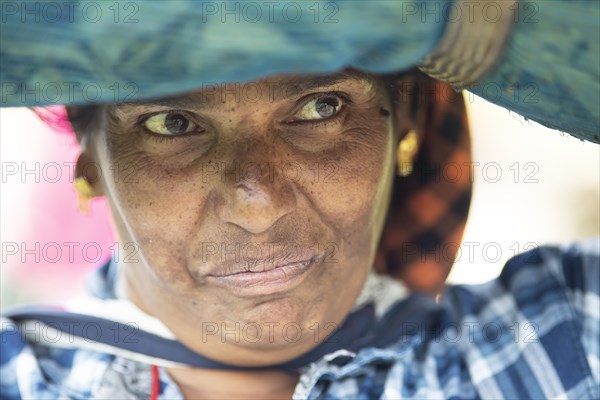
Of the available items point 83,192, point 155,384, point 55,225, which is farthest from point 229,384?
point 55,225

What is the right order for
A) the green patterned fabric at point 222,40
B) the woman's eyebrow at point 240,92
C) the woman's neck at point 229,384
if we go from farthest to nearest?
1. the woman's neck at point 229,384
2. the woman's eyebrow at point 240,92
3. the green patterned fabric at point 222,40

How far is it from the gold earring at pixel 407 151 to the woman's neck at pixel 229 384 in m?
0.44

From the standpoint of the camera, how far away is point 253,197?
49.2 inches

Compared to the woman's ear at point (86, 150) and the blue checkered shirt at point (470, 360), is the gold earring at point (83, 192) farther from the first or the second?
the blue checkered shirt at point (470, 360)

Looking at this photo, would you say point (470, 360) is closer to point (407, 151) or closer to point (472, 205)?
point (407, 151)

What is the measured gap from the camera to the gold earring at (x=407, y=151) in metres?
1.69

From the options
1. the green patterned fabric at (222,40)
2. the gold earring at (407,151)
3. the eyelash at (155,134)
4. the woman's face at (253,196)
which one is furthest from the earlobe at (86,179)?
the green patterned fabric at (222,40)

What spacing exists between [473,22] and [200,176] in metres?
0.56

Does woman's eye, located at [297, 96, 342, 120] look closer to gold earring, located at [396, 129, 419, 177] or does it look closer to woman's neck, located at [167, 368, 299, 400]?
gold earring, located at [396, 129, 419, 177]

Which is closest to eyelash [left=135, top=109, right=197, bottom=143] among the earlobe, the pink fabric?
the earlobe

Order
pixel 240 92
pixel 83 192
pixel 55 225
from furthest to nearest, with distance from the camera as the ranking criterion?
pixel 55 225 < pixel 83 192 < pixel 240 92

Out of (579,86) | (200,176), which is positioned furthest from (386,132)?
(579,86)

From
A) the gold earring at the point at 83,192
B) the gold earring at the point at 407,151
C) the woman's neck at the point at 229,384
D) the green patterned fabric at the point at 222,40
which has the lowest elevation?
the woman's neck at the point at 229,384

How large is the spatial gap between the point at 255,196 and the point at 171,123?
175 mm
